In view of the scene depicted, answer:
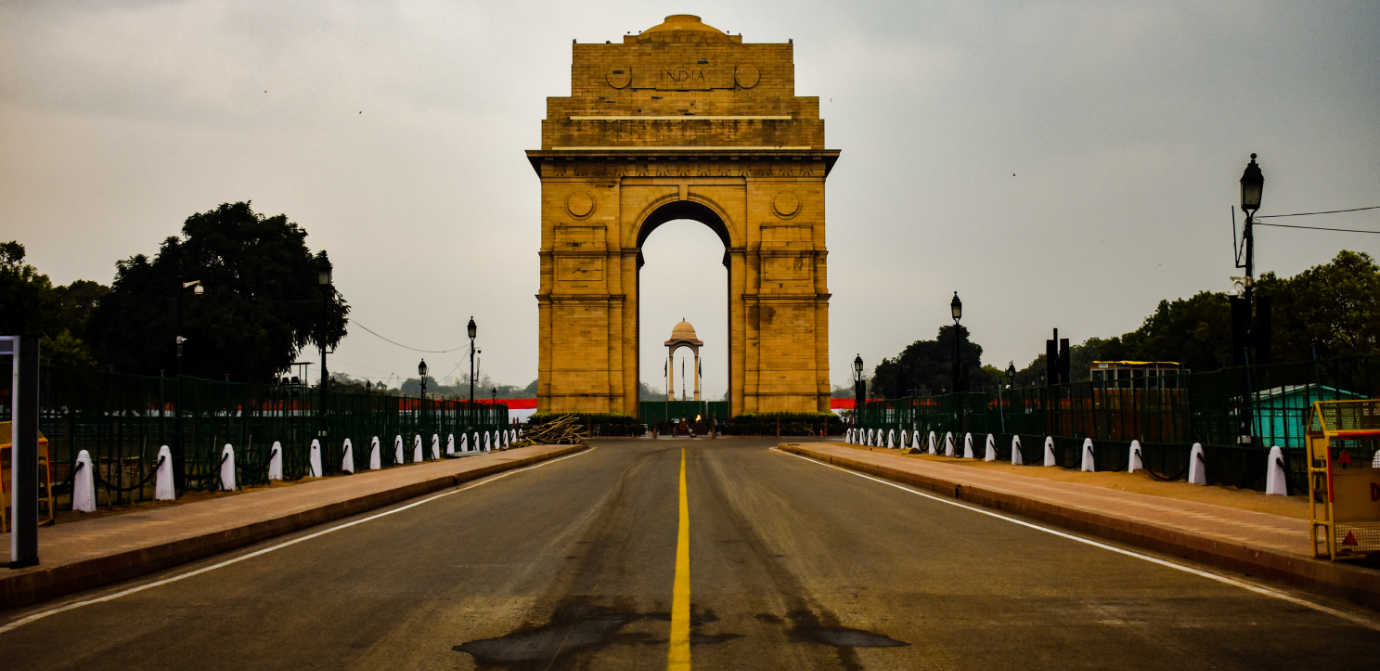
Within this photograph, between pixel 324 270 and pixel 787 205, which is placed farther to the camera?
pixel 787 205

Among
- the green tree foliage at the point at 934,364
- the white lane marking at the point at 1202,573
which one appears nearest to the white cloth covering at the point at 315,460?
the white lane marking at the point at 1202,573

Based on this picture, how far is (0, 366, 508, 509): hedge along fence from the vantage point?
13.7m

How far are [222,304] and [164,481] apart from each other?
48308 millimetres

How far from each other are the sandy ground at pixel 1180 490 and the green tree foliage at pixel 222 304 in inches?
1811

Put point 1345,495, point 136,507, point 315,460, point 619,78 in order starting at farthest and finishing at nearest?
point 619,78 → point 315,460 → point 136,507 → point 1345,495

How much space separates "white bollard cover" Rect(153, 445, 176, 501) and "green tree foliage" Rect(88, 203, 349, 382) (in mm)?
45292

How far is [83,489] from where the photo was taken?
13633 millimetres

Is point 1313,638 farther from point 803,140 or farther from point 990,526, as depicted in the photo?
point 803,140

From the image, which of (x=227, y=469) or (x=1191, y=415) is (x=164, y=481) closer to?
(x=227, y=469)

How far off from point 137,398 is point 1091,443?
60.2 ft

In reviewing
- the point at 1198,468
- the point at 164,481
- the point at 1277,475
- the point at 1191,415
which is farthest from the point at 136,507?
the point at 1191,415

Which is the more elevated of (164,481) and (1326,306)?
(1326,306)

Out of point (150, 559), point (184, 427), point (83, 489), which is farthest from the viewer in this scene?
point (184, 427)

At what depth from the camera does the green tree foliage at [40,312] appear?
57688 millimetres
